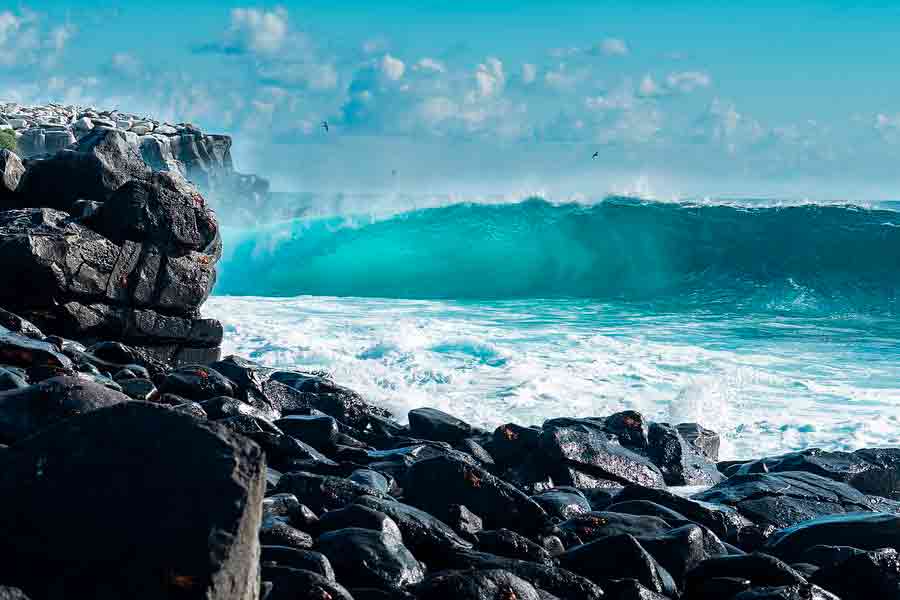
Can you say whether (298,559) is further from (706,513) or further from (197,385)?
(197,385)

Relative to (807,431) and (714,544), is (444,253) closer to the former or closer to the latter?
(807,431)

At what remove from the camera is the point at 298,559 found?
3480 mm

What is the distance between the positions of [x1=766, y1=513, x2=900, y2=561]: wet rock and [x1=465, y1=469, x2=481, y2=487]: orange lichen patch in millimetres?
1688

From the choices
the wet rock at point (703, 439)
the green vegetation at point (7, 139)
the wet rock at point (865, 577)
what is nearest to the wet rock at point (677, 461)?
the wet rock at point (703, 439)

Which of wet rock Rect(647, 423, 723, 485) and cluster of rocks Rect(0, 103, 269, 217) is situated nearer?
wet rock Rect(647, 423, 723, 485)

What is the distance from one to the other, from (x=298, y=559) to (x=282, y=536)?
34 cm

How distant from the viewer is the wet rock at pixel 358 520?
4.01m

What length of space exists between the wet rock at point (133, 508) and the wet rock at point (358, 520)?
1.47 metres

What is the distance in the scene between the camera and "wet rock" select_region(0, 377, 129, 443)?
412 cm

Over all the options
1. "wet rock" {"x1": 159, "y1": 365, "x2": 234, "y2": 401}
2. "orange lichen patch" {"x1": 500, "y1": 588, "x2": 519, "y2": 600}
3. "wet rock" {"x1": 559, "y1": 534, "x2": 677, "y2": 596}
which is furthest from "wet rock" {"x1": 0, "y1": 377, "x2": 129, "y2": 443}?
"wet rock" {"x1": 159, "y1": 365, "x2": 234, "y2": 401}

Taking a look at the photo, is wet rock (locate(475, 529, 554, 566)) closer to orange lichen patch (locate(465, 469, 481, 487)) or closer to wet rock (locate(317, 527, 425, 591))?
wet rock (locate(317, 527, 425, 591))

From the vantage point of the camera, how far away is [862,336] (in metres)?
18.2

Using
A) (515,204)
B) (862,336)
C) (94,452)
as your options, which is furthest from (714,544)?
(515,204)

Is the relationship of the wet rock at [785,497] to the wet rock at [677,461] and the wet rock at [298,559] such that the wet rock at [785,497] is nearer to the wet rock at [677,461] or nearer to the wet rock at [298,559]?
the wet rock at [677,461]
